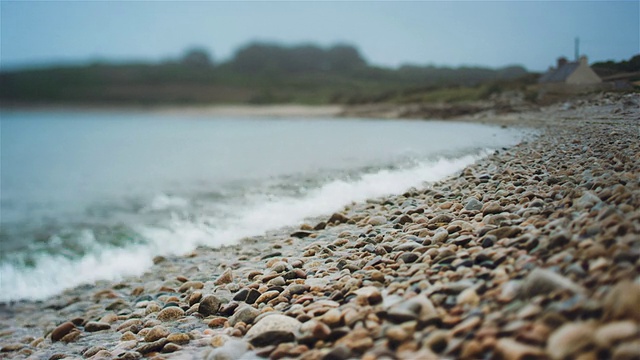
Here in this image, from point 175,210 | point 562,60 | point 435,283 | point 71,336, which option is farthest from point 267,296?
point 175,210

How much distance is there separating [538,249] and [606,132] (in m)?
2.57

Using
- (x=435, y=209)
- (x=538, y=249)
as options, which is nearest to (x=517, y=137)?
(x=435, y=209)

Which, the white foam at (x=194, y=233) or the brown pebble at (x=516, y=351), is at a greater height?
the brown pebble at (x=516, y=351)

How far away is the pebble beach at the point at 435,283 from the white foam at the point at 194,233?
516mm

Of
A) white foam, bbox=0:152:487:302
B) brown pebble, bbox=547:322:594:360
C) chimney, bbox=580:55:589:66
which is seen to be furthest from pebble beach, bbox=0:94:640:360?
white foam, bbox=0:152:487:302

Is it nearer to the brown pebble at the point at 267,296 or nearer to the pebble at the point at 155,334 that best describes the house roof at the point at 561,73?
the brown pebble at the point at 267,296

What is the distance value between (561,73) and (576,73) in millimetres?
274

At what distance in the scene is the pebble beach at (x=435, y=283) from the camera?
1604mm

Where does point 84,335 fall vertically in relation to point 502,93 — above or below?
below

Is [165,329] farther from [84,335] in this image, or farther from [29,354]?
[29,354]

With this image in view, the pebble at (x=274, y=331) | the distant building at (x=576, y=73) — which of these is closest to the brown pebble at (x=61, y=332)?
the pebble at (x=274, y=331)

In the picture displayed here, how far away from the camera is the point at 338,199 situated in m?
7.24

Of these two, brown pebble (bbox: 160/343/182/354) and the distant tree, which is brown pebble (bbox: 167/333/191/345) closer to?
brown pebble (bbox: 160/343/182/354)

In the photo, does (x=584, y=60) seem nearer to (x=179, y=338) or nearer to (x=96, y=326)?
(x=179, y=338)
